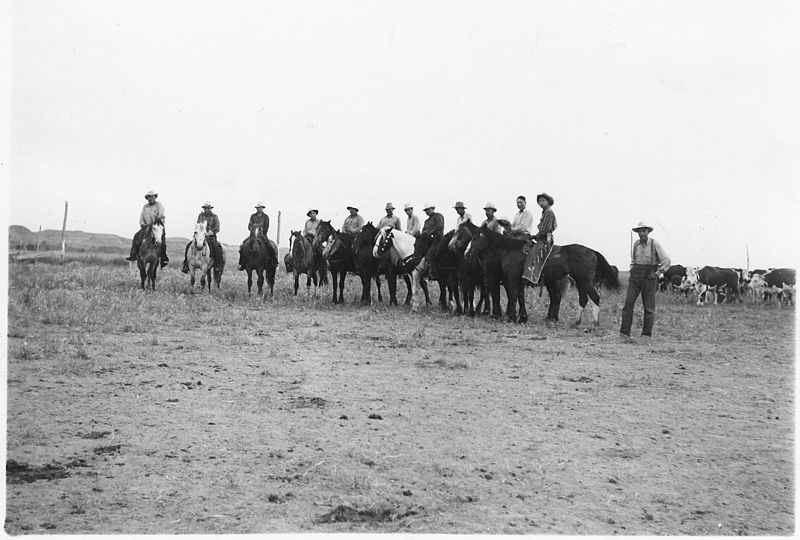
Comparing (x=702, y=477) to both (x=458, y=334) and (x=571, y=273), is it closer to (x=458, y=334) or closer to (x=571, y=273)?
(x=458, y=334)

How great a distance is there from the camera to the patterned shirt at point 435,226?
14789 millimetres

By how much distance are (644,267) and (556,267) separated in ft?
7.07

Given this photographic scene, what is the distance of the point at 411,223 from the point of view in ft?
54.0

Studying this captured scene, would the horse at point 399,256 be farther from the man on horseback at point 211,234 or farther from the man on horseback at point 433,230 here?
the man on horseback at point 211,234

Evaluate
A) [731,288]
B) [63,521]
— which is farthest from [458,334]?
[731,288]

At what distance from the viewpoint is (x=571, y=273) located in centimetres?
1332

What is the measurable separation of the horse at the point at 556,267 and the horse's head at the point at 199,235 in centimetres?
735

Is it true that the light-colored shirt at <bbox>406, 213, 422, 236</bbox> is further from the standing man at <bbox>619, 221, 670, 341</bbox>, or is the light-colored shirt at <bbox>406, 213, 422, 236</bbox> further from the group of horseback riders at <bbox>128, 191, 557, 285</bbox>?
the standing man at <bbox>619, 221, 670, 341</bbox>

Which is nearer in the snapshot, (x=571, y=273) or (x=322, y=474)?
(x=322, y=474)

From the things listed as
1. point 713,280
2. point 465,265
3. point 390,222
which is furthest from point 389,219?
point 713,280

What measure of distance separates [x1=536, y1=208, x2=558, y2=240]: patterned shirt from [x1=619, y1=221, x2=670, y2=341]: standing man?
1741mm

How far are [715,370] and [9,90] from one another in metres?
8.73

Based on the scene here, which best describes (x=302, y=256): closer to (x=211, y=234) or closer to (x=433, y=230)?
(x=211, y=234)

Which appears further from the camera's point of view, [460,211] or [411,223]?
[411,223]
